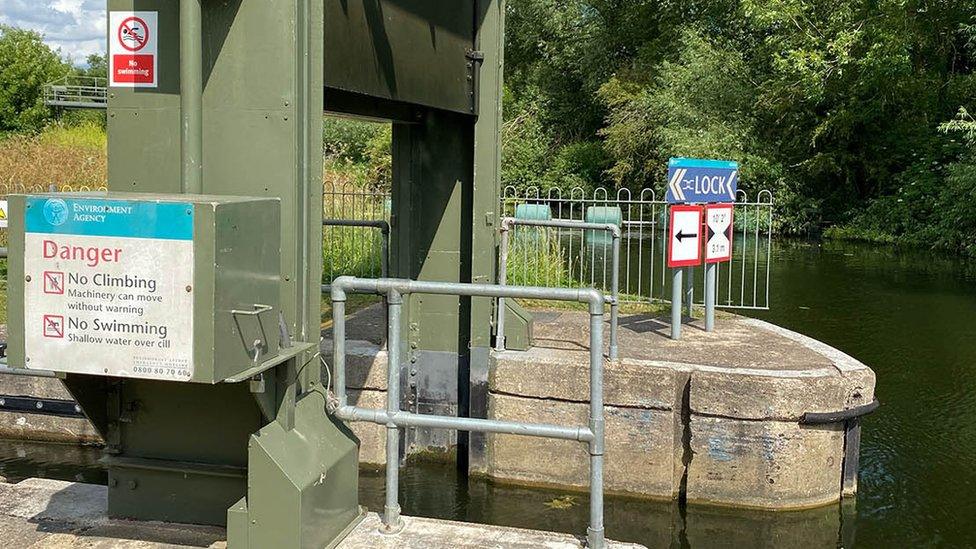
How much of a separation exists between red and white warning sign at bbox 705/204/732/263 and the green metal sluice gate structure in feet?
15.1

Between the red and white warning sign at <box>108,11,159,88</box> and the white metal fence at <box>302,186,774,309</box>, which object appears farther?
the white metal fence at <box>302,186,774,309</box>

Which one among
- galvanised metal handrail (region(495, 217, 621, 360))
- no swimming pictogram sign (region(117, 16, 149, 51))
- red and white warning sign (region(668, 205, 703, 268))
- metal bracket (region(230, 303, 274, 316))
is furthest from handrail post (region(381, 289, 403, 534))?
red and white warning sign (region(668, 205, 703, 268))

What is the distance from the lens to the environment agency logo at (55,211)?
10.5ft

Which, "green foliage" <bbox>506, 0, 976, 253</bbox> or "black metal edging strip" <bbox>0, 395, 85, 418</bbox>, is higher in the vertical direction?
"green foliage" <bbox>506, 0, 976, 253</bbox>

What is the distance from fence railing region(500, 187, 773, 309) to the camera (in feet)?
35.6

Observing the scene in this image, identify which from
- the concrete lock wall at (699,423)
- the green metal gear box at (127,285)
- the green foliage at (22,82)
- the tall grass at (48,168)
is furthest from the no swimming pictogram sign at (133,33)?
the green foliage at (22,82)

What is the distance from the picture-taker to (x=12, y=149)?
23.2 m

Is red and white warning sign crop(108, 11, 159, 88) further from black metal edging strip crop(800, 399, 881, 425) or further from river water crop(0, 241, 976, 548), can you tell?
black metal edging strip crop(800, 399, 881, 425)

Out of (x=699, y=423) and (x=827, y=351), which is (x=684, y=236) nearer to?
(x=827, y=351)

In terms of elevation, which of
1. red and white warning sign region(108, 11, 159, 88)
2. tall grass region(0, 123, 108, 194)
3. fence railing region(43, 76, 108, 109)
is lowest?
red and white warning sign region(108, 11, 159, 88)

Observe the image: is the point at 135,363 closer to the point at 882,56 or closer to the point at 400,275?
the point at 400,275

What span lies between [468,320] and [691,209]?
2.19 m

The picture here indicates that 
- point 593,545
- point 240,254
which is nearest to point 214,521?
point 240,254

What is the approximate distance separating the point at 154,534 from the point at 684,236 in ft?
17.7
